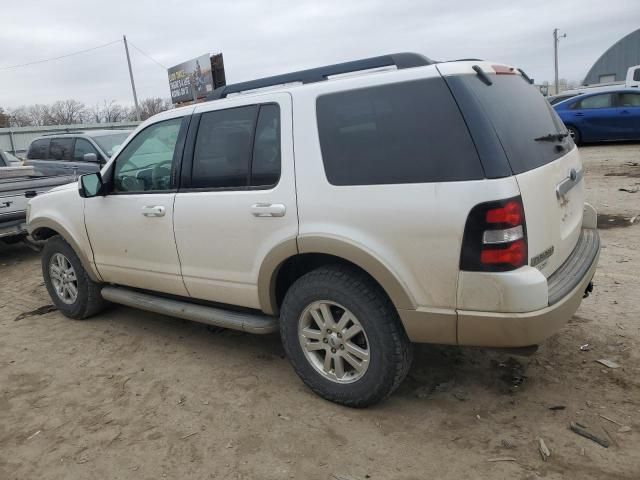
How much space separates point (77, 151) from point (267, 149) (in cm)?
884

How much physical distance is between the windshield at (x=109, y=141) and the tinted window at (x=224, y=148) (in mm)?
7339

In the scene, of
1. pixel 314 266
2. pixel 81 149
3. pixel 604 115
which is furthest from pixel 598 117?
pixel 314 266

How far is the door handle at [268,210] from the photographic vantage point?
3.05m

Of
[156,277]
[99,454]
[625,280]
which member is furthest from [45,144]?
[625,280]

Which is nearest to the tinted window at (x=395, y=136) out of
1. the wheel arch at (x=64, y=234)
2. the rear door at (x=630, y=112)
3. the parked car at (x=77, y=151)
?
the wheel arch at (x=64, y=234)

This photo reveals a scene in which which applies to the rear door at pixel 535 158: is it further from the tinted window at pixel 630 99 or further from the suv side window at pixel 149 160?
the tinted window at pixel 630 99

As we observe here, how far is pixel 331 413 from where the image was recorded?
3.08 meters

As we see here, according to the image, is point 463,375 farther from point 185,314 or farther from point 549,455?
point 185,314

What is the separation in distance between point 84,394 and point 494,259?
2.82 meters

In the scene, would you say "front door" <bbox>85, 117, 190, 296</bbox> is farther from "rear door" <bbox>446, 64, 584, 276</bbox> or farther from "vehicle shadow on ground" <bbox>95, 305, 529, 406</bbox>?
"rear door" <bbox>446, 64, 584, 276</bbox>

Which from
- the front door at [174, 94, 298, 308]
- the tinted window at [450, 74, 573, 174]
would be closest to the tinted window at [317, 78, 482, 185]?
the tinted window at [450, 74, 573, 174]

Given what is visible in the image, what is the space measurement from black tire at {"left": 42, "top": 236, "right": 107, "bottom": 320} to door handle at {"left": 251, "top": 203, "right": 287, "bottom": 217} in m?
2.33

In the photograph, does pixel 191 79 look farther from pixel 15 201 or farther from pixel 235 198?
pixel 235 198

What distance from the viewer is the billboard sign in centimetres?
3234
